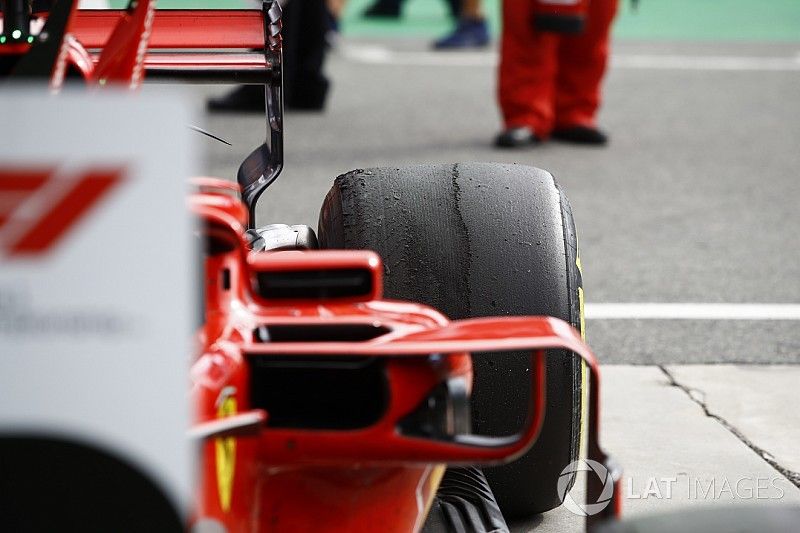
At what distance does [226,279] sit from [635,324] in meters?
2.28

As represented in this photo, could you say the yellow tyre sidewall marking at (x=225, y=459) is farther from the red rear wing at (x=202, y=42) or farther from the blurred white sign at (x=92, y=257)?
the red rear wing at (x=202, y=42)

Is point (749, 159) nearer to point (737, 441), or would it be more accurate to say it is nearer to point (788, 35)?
point (737, 441)

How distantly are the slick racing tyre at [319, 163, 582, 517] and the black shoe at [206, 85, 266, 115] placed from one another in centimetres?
470

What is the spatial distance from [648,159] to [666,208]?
38.8 inches

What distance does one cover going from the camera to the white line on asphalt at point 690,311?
12.0ft

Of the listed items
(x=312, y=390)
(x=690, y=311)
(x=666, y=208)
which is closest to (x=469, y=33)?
(x=666, y=208)

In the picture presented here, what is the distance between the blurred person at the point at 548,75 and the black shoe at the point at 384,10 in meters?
5.69

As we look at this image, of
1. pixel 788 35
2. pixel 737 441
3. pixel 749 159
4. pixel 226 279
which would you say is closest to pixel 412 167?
pixel 226 279

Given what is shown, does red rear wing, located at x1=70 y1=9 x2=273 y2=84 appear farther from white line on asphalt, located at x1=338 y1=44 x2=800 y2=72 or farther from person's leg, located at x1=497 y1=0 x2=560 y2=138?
white line on asphalt, located at x1=338 y1=44 x2=800 y2=72

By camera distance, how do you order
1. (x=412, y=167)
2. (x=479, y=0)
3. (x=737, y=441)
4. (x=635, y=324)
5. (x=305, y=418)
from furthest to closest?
(x=479, y=0)
(x=635, y=324)
(x=737, y=441)
(x=412, y=167)
(x=305, y=418)

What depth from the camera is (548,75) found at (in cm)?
607

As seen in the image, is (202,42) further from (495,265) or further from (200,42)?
(495,265)

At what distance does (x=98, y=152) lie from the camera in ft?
3.06

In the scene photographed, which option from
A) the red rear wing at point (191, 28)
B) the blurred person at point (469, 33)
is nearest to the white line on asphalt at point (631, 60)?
the blurred person at point (469, 33)
